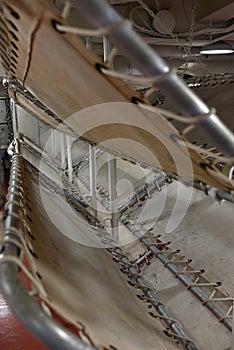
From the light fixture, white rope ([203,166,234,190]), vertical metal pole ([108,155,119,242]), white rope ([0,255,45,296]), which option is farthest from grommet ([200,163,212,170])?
the light fixture

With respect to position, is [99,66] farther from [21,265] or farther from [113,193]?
[113,193]

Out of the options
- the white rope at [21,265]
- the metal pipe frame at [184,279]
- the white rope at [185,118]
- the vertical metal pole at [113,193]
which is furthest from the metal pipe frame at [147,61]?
the vertical metal pole at [113,193]

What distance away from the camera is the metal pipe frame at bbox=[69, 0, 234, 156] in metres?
0.42

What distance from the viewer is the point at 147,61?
1.43 feet

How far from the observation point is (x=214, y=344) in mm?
1124

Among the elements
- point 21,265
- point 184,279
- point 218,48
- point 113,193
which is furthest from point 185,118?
point 218,48

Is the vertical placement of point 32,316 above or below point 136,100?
below

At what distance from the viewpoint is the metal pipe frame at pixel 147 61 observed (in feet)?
1.37

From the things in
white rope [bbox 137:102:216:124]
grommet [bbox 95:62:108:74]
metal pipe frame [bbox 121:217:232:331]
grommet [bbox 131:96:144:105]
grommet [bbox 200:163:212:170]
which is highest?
grommet [bbox 95:62:108:74]

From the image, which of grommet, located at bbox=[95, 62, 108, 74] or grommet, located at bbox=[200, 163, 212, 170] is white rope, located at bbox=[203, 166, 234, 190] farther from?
grommet, located at bbox=[95, 62, 108, 74]

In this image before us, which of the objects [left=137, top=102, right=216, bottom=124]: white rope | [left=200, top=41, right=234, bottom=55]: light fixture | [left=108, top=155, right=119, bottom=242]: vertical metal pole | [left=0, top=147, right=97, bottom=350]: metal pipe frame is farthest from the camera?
[left=200, top=41, right=234, bottom=55]: light fixture

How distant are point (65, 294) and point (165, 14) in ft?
7.23

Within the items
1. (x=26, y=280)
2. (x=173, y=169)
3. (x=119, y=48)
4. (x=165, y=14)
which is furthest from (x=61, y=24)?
(x=165, y=14)

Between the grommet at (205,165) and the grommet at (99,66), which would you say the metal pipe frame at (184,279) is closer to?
the grommet at (205,165)
